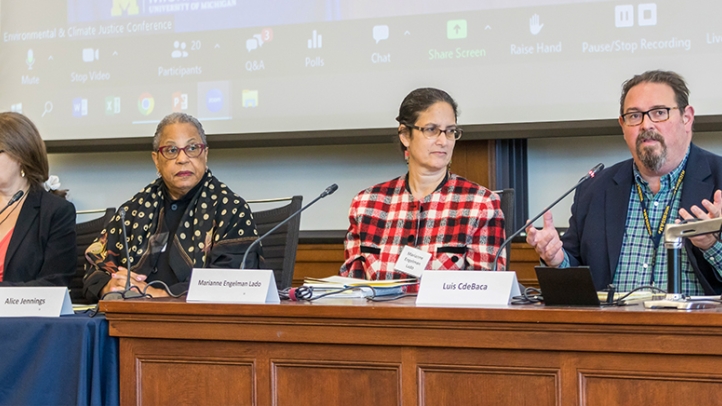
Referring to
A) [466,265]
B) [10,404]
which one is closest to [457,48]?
[466,265]

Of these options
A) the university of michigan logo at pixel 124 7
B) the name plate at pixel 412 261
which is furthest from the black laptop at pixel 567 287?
the university of michigan logo at pixel 124 7

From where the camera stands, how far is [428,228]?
2.40 meters

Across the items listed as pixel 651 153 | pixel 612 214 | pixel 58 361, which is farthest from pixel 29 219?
pixel 651 153

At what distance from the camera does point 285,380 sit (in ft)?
5.51

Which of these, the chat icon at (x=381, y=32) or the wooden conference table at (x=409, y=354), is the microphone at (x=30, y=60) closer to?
the chat icon at (x=381, y=32)

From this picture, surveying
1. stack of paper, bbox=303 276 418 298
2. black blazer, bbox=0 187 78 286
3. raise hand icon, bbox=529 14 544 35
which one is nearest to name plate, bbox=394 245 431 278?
stack of paper, bbox=303 276 418 298

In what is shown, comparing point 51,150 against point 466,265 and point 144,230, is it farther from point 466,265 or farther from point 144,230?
point 466,265

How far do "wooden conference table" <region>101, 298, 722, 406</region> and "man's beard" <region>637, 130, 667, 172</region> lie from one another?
0.80 meters

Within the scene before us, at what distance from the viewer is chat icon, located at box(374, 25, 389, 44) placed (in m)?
3.38

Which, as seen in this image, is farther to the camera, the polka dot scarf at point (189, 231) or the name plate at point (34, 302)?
the polka dot scarf at point (189, 231)

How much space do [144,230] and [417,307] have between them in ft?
4.34

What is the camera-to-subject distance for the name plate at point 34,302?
187 centimetres

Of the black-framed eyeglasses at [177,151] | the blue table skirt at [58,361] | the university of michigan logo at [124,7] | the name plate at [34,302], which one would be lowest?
the blue table skirt at [58,361]

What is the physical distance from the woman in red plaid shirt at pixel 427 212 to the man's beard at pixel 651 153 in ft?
1.42
